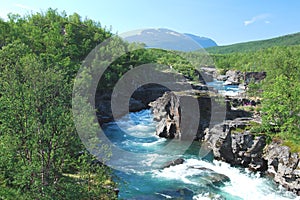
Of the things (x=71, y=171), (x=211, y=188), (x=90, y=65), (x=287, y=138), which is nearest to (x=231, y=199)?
(x=211, y=188)

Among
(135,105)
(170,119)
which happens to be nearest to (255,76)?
(135,105)

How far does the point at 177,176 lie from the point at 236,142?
646 centimetres

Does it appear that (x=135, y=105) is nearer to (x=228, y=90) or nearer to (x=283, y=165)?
(x=228, y=90)

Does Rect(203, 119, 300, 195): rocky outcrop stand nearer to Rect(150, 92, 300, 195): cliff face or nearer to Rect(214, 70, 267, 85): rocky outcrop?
Rect(150, 92, 300, 195): cliff face

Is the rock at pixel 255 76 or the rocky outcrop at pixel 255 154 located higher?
the rock at pixel 255 76

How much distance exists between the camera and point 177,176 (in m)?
23.0

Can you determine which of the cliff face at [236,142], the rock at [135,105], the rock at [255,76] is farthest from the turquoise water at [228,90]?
the cliff face at [236,142]

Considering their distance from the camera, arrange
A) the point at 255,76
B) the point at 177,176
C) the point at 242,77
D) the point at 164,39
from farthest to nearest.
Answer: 1. the point at 242,77
2. the point at 255,76
3. the point at 164,39
4. the point at 177,176

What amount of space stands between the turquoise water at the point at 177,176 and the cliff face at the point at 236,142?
3.06ft

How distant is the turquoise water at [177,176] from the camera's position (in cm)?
1988

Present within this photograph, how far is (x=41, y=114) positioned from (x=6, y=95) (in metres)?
1.81

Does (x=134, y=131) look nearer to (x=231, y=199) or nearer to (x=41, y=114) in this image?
(x=231, y=199)

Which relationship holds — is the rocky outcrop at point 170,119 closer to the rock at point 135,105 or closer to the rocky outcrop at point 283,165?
the rocky outcrop at point 283,165

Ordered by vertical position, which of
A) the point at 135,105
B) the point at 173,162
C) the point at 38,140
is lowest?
the point at 173,162
